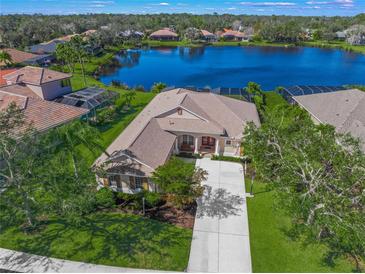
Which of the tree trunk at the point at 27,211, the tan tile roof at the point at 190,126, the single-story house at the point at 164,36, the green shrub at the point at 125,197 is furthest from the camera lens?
the single-story house at the point at 164,36

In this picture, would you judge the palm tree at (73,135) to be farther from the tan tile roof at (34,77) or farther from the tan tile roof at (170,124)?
the tan tile roof at (34,77)

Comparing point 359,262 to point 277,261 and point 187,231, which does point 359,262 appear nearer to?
point 277,261

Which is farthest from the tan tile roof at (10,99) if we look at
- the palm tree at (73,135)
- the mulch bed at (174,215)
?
the mulch bed at (174,215)

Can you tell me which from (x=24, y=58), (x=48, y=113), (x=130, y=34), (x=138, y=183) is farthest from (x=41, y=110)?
(x=130, y=34)

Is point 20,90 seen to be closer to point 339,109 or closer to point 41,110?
point 41,110

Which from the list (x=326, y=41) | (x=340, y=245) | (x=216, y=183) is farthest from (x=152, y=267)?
(x=326, y=41)

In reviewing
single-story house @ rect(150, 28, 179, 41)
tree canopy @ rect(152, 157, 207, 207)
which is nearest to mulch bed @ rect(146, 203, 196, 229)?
tree canopy @ rect(152, 157, 207, 207)
